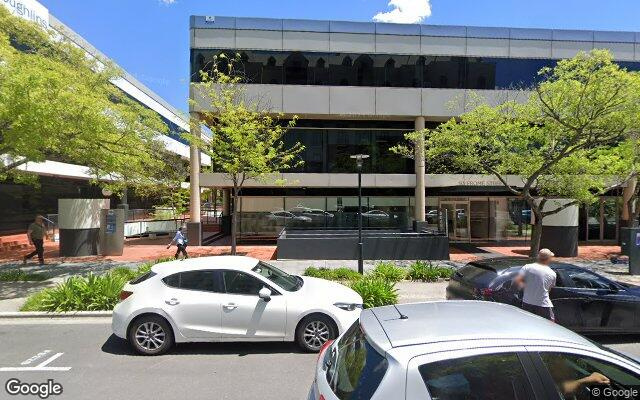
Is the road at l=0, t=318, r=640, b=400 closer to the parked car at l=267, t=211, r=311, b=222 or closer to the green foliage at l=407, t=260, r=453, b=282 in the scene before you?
the green foliage at l=407, t=260, r=453, b=282

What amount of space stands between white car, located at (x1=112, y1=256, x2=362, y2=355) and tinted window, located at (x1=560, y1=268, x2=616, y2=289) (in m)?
3.72

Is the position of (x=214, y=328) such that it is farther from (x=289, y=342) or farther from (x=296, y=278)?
(x=296, y=278)

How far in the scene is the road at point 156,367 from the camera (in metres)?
5.07

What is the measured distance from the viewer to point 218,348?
6660 mm

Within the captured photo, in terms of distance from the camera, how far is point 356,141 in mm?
24141

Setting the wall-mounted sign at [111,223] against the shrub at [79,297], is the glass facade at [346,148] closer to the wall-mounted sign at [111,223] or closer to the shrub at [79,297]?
the wall-mounted sign at [111,223]

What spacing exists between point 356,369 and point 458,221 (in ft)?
75.1

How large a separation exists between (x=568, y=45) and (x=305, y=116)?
1465 centimetres

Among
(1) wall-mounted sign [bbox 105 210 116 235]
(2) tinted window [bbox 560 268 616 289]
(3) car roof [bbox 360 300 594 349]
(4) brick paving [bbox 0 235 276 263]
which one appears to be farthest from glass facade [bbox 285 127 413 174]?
(3) car roof [bbox 360 300 594 349]

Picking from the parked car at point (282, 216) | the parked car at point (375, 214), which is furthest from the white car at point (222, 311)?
the parked car at point (282, 216)

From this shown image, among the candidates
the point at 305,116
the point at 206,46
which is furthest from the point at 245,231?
the point at 206,46

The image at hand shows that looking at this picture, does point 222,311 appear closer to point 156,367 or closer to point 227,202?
point 156,367

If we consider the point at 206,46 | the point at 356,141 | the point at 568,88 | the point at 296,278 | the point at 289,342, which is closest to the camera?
the point at 289,342

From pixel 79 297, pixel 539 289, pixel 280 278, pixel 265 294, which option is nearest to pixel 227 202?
pixel 79 297
